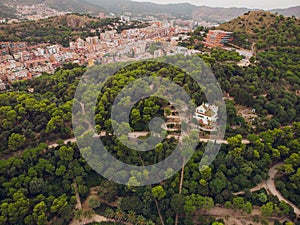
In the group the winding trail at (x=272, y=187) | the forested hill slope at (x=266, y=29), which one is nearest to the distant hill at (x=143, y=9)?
the forested hill slope at (x=266, y=29)

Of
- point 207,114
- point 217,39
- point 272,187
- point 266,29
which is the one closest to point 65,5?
point 217,39

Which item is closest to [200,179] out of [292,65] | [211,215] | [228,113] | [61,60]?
[211,215]

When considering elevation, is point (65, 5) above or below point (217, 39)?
below

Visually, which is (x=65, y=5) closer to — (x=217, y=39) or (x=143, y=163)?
(x=217, y=39)

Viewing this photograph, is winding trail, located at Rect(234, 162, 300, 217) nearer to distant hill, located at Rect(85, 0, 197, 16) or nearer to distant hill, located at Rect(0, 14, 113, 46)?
distant hill, located at Rect(0, 14, 113, 46)

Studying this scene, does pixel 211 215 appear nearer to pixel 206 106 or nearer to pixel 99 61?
pixel 206 106

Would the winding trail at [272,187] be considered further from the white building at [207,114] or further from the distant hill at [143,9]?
the distant hill at [143,9]

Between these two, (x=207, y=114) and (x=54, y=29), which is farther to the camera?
(x=54, y=29)

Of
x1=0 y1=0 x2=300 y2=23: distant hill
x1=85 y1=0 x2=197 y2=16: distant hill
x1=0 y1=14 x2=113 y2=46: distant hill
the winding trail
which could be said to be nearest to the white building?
the winding trail
